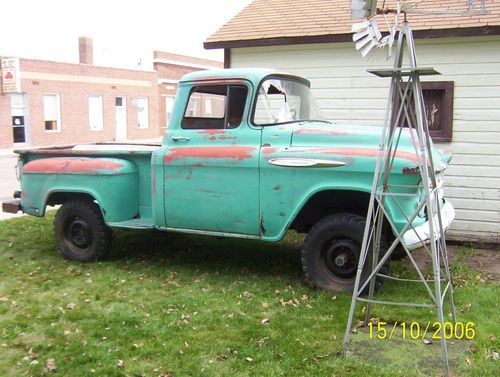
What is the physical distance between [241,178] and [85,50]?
102 feet

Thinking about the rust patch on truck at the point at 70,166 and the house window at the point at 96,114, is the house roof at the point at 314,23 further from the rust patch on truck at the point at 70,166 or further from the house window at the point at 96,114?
the house window at the point at 96,114

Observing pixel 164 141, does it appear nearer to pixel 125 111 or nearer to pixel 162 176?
pixel 162 176

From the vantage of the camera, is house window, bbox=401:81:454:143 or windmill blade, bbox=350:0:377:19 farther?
house window, bbox=401:81:454:143

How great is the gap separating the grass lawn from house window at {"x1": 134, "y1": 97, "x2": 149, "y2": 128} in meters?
30.0

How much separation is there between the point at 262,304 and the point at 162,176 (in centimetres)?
185

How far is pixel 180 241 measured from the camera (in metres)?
7.92

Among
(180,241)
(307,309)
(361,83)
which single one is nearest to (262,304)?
(307,309)

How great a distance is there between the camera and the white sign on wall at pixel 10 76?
2678cm

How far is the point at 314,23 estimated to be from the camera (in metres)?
8.71

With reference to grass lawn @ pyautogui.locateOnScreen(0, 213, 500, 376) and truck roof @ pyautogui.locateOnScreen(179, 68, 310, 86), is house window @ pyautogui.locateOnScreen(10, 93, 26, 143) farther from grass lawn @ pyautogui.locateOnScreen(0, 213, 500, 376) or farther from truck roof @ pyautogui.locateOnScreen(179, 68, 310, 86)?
truck roof @ pyautogui.locateOnScreen(179, 68, 310, 86)

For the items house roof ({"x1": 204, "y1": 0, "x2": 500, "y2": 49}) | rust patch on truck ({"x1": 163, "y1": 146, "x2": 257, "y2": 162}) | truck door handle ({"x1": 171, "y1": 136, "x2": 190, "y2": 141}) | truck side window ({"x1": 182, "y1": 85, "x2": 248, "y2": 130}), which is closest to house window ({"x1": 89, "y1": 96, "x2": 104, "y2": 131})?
house roof ({"x1": 204, "y1": 0, "x2": 500, "y2": 49})

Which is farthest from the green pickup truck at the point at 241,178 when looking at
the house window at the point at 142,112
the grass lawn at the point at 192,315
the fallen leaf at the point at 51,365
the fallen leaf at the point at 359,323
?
the house window at the point at 142,112

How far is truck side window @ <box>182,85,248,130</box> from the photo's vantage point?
6.00 m

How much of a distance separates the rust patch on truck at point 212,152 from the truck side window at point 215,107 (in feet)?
1.01
